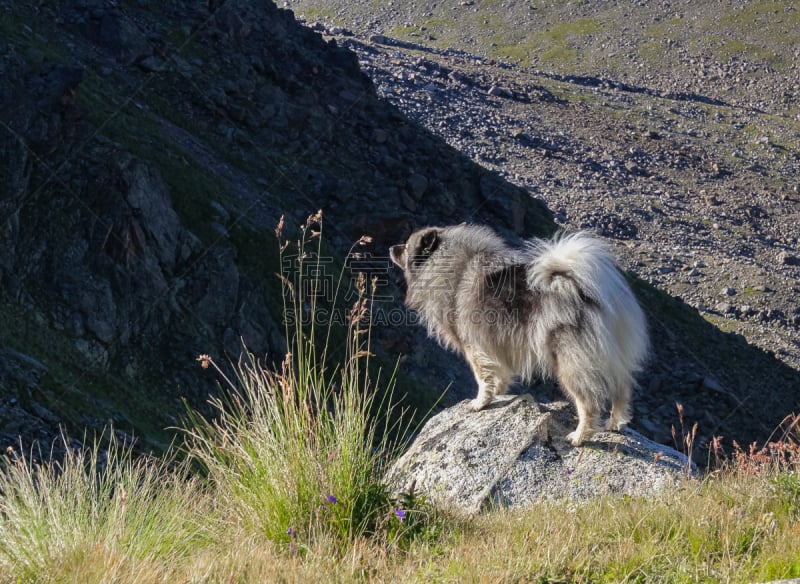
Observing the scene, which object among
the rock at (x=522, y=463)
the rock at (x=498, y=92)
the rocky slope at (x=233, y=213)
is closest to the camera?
the rock at (x=522, y=463)

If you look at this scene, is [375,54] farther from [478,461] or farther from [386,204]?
[478,461]

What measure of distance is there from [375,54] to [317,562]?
60954 millimetres

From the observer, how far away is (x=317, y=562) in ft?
14.5

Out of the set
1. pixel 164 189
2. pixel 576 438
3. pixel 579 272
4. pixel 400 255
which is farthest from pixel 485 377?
pixel 164 189

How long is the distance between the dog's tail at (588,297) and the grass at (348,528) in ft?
5.28

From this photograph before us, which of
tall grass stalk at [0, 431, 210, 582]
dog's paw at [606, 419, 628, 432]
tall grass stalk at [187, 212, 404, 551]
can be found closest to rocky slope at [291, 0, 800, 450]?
dog's paw at [606, 419, 628, 432]

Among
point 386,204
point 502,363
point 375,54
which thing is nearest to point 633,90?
point 375,54

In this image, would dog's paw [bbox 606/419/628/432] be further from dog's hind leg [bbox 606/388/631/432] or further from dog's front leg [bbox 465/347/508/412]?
dog's front leg [bbox 465/347/508/412]

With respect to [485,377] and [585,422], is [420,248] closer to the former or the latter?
[485,377]

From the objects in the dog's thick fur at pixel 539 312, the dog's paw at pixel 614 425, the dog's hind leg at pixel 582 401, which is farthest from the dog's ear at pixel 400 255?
the dog's paw at pixel 614 425

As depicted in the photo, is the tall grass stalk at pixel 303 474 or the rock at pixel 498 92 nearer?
the tall grass stalk at pixel 303 474

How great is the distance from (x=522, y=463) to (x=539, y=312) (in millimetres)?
1389

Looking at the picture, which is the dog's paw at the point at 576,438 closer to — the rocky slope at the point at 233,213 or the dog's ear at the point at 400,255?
the dog's ear at the point at 400,255

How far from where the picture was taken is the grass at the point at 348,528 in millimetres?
4258
